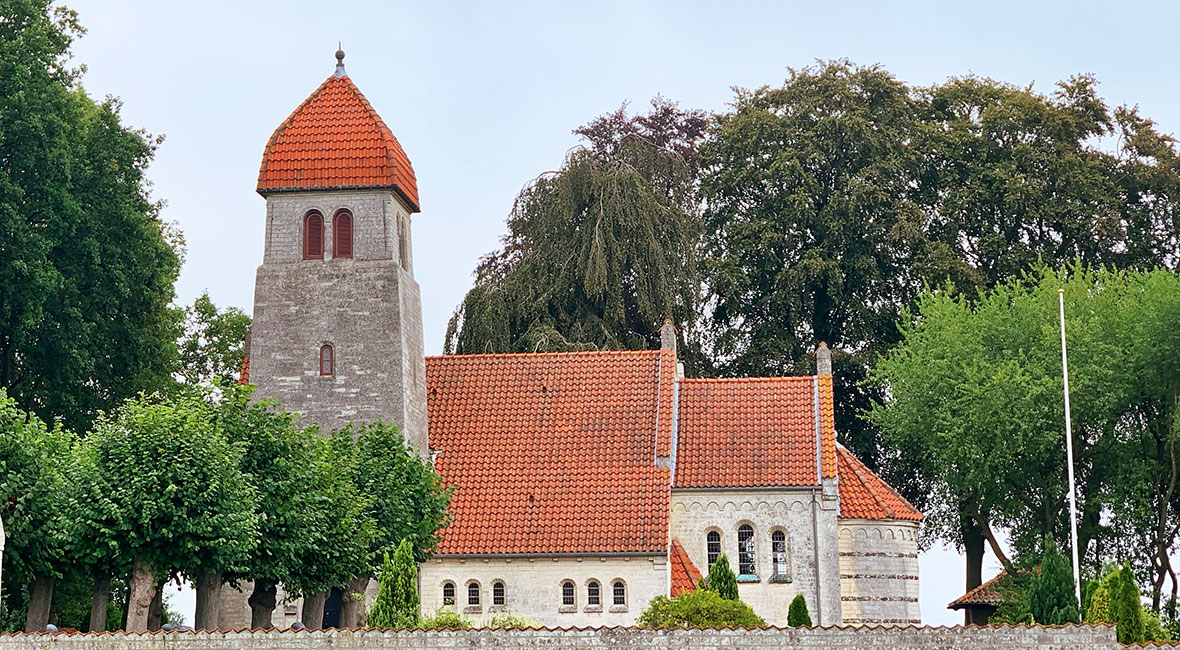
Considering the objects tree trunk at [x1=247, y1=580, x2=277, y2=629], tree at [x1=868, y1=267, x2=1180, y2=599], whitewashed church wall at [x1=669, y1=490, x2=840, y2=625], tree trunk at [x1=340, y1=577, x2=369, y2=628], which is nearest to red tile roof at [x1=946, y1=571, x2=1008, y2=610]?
tree at [x1=868, y1=267, x2=1180, y2=599]

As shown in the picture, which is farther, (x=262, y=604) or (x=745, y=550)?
(x=745, y=550)

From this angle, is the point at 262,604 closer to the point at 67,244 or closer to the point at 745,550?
the point at 745,550

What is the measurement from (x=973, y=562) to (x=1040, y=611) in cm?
1865

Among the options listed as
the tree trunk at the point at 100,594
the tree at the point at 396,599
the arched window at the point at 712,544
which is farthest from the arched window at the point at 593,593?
the tree trunk at the point at 100,594

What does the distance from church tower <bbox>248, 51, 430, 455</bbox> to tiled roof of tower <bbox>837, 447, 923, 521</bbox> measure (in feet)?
37.9

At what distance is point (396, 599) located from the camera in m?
36.5

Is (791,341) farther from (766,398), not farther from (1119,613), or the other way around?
(1119,613)

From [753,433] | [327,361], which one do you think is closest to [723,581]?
[753,433]

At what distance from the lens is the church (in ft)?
155

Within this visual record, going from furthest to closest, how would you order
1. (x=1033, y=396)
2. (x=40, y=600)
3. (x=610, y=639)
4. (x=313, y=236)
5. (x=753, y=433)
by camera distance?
(x=1033, y=396), (x=753, y=433), (x=313, y=236), (x=40, y=600), (x=610, y=639)

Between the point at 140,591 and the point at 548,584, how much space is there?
13.0 m

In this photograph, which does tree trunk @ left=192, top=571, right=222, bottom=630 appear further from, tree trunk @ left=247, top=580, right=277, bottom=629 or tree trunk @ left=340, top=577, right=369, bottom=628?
tree trunk @ left=340, top=577, right=369, bottom=628

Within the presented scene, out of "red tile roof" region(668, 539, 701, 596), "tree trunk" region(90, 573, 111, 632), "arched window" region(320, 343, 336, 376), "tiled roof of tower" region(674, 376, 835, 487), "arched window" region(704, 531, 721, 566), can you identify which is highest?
"arched window" region(320, 343, 336, 376)

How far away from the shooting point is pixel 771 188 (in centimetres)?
6375
